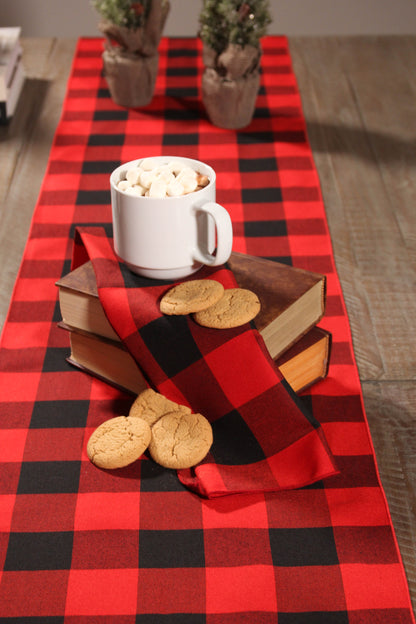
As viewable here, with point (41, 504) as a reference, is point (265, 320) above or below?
above

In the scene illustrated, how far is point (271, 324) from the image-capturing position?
2.46ft

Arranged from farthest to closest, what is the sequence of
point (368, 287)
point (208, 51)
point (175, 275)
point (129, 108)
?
point (129, 108) → point (208, 51) → point (368, 287) → point (175, 275)

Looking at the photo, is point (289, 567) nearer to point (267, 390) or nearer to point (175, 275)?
point (267, 390)

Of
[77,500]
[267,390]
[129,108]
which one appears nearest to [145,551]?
[77,500]

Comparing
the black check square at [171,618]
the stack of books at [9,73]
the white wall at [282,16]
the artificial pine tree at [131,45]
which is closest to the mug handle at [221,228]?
the black check square at [171,618]

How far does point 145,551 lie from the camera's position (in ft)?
2.17

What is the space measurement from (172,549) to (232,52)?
106 cm

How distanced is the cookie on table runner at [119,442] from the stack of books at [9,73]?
1.07m

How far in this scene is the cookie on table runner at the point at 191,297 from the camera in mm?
724

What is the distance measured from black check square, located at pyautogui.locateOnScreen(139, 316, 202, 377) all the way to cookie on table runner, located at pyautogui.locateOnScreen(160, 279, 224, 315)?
1 cm

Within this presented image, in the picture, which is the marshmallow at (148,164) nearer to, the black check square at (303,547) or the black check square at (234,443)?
the black check square at (234,443)

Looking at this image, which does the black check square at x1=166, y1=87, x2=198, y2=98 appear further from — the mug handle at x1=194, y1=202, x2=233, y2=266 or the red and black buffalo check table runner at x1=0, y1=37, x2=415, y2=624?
the mug handle at x1=194, y1=202, x2=233, y2=266

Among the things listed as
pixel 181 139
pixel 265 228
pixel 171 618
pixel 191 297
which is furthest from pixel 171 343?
pixel 181 139

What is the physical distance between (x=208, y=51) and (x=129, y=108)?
28 centimetres
